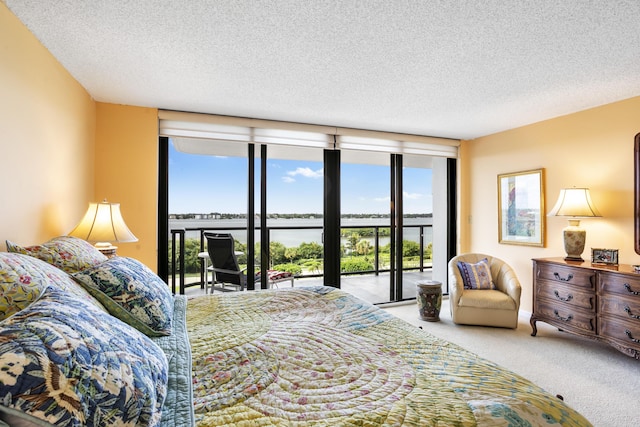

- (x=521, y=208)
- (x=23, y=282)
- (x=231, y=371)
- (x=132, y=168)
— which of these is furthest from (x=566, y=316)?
(x=132, y=168)

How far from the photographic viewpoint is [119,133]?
341 cm

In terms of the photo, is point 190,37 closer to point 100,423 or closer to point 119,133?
point 119,133

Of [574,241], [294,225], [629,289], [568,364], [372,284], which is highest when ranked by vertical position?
[294,225]

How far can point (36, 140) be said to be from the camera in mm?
2186

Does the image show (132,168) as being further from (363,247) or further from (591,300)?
(591,300)

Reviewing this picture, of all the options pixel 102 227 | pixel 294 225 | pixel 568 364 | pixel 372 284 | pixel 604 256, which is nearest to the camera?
pixel 102 227

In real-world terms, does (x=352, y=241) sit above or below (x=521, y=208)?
below

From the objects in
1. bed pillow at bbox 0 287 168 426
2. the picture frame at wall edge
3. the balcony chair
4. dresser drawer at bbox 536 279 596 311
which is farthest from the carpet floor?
bed pillow at bbox 0 287 168 426

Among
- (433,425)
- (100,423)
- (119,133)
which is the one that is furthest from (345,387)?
(119,133)

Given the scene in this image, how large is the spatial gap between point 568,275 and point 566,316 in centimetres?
40

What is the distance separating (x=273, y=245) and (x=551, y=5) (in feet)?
11.7

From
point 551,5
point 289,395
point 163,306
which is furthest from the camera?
point 551,5

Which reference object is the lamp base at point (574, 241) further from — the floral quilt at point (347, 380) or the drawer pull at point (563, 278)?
the floral quilt at point (347, 380)

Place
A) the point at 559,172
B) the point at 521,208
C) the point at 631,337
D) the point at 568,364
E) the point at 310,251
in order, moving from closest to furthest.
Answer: the point at 631,337, the point at 568,364, the point at 559,172, the point at 521,208, the point at 310,251
